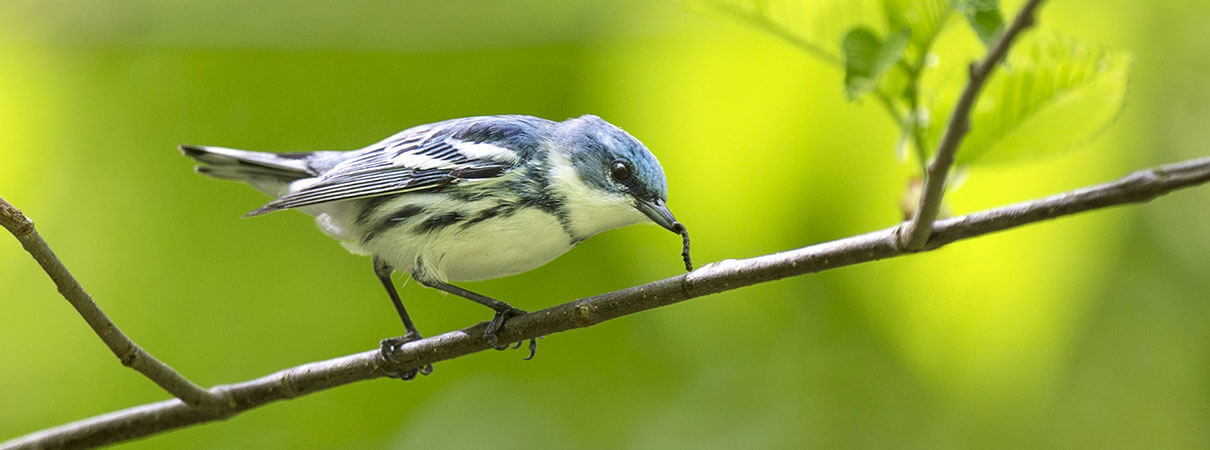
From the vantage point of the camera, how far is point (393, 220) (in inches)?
62.3

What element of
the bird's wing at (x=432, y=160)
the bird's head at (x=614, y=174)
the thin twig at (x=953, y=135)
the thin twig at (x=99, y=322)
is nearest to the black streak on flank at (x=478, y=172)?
the bird's wing at (x=432, y=160)

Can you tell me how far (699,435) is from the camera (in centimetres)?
256

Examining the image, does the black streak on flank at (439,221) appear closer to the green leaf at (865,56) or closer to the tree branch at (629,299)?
the tree branch at (629,299)

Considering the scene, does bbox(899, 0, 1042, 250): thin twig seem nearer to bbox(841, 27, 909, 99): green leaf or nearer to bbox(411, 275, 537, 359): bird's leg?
bbox(841, 27, 909, 99): green leaf

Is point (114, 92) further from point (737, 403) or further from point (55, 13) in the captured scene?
point (737, 403)

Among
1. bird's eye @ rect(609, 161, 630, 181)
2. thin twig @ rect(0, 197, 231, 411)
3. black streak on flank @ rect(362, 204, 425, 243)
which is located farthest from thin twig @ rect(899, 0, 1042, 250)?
thin twig @ rect(0, 197, 231, 411)

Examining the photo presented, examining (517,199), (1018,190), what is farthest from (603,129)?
(1018,190)

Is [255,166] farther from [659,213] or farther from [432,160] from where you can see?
[659,213]

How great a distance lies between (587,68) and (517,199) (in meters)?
0.80

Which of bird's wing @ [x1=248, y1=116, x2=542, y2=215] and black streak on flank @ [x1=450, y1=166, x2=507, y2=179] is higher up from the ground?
bird's wing @ [x1=248, y1=116, x2=542, y2=215]

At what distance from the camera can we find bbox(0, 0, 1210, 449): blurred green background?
2025mm

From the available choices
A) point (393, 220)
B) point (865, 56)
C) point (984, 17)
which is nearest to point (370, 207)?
point (393, 220)

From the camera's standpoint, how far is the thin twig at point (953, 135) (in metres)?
0.69

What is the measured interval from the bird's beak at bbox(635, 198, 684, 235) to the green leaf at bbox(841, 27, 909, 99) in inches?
13.1
